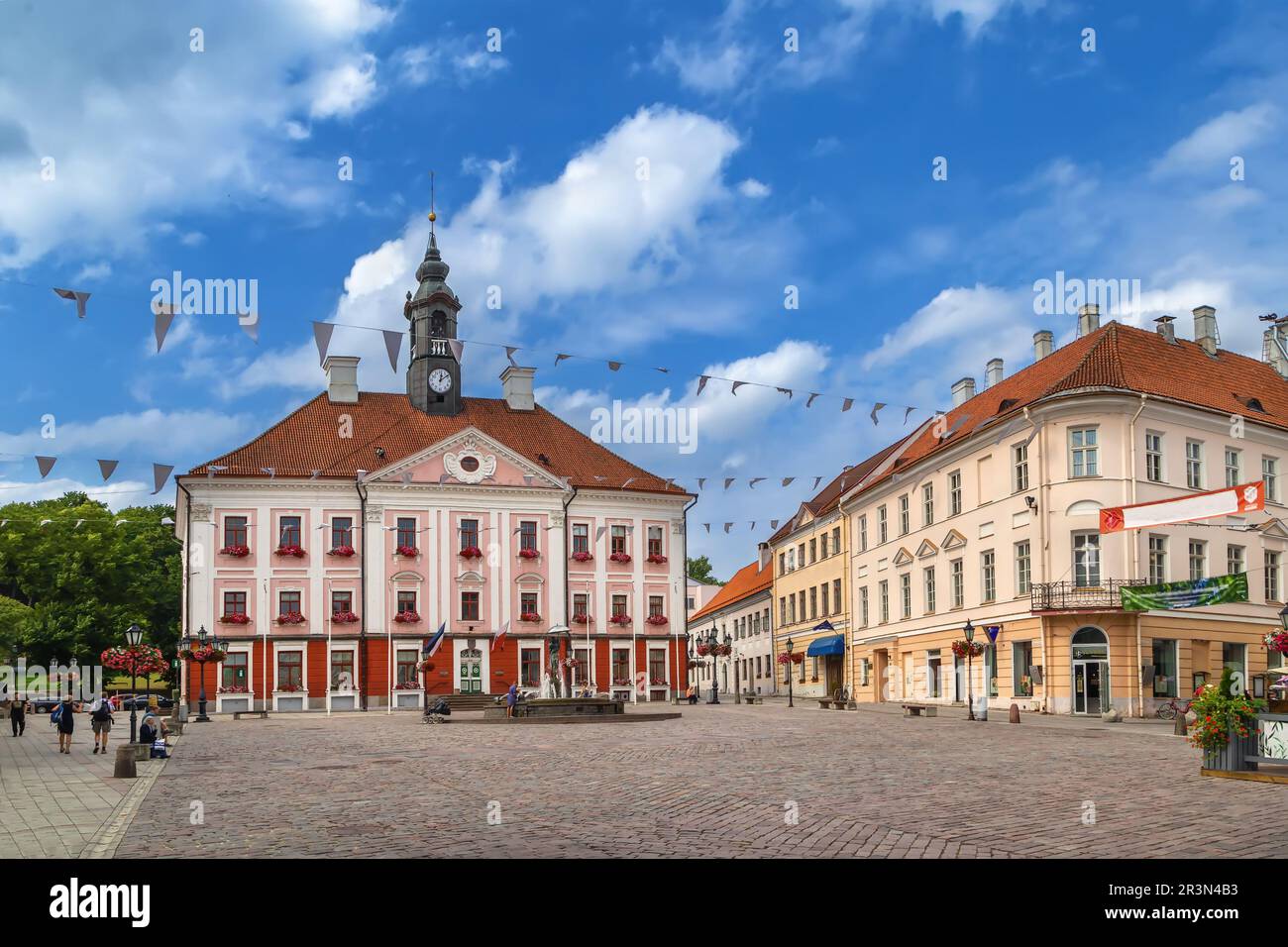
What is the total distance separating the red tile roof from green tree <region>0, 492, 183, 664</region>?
3575cm

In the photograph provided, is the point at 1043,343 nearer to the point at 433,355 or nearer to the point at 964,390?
the point at 964,390

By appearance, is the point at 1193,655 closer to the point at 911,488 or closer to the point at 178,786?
the point at 911,488

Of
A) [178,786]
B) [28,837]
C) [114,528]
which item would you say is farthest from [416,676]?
[28,837]

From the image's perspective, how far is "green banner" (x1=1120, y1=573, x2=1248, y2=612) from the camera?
33812mm

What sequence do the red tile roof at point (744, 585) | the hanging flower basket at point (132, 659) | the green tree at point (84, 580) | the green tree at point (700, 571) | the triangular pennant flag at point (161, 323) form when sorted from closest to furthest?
the triangular pennant flag at point (161, 323) < the hanging flower basket at point (132, 659) < the green tree at point (84, 580) < the red tile roof at point (744, 585) < the green tree at point (700, 571)

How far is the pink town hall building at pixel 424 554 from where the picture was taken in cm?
5588

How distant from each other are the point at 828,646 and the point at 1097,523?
75.1 ft

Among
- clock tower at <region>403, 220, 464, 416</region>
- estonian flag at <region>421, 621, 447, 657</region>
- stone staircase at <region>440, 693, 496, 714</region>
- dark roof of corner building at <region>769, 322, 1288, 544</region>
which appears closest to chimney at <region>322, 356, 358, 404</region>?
clock tower at <region>403, 220, 464, 416</region>

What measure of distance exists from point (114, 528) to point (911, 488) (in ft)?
165

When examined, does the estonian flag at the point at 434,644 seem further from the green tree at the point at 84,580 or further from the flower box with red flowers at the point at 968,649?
the green tree at the point at 84,580

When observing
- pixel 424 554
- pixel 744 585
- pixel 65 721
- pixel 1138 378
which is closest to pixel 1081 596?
pixel 1138 378

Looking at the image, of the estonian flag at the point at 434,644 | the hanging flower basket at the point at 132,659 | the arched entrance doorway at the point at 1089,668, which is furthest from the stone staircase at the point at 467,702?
the arched entrance doorway at the point at 1089,668

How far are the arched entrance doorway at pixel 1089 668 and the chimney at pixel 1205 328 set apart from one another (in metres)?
13.9
